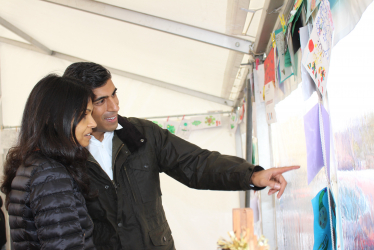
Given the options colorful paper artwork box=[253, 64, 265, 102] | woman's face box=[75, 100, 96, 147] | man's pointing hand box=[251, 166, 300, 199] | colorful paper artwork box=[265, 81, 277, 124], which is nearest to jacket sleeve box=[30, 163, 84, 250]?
woman's face box=[75, 100, 96, 147]

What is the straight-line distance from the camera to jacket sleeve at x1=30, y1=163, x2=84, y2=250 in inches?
31.5

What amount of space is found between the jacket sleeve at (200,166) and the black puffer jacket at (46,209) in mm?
546

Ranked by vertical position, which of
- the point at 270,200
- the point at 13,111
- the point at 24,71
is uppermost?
the point at 24,71

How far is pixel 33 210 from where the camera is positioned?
81 centimetres

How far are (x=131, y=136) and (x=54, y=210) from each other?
23.0 inches

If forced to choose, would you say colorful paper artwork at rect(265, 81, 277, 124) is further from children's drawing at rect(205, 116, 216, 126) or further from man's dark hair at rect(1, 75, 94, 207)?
children's drawing at rect(205, 116, 216, 126)

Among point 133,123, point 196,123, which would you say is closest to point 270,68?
point 133,123

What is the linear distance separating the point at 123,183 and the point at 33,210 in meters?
0.51

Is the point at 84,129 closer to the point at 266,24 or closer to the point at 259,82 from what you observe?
the point at 266,24

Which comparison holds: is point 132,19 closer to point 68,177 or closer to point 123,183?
point 123,183

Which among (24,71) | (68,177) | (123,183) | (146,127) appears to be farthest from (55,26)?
(68,177)

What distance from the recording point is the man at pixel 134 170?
1251mm

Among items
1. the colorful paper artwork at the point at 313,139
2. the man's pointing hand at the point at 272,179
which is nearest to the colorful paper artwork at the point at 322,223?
the colorful paper artwork at the point at 313,139

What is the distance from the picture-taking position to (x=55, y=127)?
0.92 meters
